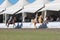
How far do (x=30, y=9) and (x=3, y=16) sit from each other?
318 inches

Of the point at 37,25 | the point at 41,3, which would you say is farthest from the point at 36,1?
the point at 37,25

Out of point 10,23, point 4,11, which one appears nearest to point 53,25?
point 10,23

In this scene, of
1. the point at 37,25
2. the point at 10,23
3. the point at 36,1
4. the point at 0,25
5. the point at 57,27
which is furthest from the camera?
the point at 36,1

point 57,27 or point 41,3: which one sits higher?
point 41,3

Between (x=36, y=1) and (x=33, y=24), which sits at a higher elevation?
(x=36, y=1)

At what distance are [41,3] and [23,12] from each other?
8.66ft

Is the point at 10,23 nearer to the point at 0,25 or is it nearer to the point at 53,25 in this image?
the point at 0,25

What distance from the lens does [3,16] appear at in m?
42.3

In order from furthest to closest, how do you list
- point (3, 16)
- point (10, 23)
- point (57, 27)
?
point (3, 16), point (10, 23), point (57, 27)

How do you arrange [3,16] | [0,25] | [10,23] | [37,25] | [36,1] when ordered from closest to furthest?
[37,25] → [10,23] → [0,25] → [36,1] → [3,16]

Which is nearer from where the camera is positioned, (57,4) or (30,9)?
(57,4)

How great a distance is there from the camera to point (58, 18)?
3262cm

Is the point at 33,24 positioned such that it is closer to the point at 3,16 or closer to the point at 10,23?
the point at 10,23

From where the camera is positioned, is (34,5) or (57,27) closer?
(57,27)
